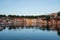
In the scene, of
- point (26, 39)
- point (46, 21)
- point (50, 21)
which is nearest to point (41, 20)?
point (46, 21)

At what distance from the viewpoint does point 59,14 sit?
42156mm

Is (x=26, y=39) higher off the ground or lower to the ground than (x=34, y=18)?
higher

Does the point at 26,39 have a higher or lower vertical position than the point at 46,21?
higher

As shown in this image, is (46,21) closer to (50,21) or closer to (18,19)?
(50,21)

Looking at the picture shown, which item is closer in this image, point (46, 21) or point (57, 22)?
point (57, 22)

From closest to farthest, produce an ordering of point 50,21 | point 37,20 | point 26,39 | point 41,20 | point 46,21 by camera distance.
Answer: point 26,39 < point 50,21 < point 46,21 < point 41,20 < point 37,20

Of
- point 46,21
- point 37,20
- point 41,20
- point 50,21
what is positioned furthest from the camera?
point 37,20

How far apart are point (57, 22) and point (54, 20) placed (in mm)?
915

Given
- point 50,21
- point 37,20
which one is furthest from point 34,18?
point 50,21

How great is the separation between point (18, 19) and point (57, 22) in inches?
546

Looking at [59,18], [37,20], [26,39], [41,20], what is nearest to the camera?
[26,39]

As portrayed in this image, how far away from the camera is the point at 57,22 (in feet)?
136

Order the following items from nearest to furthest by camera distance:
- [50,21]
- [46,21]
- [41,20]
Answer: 1. [50,21]
2. [46,21]
3. [41,20]

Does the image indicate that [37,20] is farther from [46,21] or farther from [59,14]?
[59,14]
